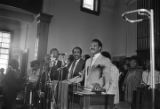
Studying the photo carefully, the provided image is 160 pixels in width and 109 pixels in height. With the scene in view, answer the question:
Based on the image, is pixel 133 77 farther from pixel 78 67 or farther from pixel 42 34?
pixel 42 34

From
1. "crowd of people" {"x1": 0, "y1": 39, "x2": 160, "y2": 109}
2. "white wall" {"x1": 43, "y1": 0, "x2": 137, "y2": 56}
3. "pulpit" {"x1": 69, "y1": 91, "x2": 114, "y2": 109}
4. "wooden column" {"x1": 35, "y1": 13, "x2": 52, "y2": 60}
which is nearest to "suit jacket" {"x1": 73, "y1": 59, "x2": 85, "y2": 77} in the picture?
"crowd of people" {"x1": 0, "y1": 39, "x2": 160, "y2": 109}

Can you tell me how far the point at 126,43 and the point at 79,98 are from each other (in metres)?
6.59

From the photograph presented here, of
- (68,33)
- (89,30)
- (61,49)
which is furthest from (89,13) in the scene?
(61,49)

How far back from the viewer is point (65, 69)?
443 centimetres

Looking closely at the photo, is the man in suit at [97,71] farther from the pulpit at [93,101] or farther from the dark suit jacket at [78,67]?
the dark suit jacket at [78,67]

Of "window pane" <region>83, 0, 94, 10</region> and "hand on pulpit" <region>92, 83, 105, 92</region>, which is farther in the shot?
"window pane" <region>83, 0, 94, 10</region>

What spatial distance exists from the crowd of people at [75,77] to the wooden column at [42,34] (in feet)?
4.25

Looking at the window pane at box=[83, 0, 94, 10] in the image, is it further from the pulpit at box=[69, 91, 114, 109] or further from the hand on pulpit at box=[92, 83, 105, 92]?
the pulpit at box=[69, 91, 114, 109]

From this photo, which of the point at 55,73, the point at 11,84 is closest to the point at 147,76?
the point at 55,73

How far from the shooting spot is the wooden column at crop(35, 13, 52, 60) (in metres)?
7.67

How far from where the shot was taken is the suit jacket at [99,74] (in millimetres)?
3087

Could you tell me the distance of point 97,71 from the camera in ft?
10.3

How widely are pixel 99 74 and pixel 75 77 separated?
2.41 feet

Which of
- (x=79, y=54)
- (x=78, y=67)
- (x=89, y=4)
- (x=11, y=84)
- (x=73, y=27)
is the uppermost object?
(x=89, y=4)
